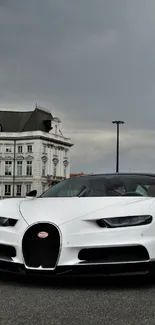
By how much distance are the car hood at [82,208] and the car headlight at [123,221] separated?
0.16 ft

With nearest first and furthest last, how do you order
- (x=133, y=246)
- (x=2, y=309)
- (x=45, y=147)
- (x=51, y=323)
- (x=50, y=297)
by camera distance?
1. (x=51, y=323)
2. (x=2, y=309)
3. (x=50, y=297)
4. (x=133, y=246)
5. (x=45, y=147)

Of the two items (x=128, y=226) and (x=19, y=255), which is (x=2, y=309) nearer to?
(x=19, y=255)

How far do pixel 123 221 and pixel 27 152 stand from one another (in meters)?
99.2

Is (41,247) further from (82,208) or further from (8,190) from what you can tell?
(8,190)

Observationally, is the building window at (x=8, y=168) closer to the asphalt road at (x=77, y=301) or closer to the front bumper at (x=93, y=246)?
the asphalt road at (x=77, y=301)

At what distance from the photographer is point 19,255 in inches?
188

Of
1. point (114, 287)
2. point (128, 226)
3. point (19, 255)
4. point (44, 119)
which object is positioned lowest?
point (114, 287)

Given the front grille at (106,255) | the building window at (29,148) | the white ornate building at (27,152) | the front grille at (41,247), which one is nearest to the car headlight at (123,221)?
the front grille at (106,255)

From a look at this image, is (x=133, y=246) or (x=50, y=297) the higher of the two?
(x=133, y=246)

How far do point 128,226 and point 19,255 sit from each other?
1.19 m

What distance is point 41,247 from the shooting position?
4680 millimetres

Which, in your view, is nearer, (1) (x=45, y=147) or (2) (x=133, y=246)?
(2) (x=133, y=246)

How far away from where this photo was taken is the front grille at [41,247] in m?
4.66

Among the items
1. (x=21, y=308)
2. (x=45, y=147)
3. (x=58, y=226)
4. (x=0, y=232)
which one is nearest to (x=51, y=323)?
(x=21, y=308)
